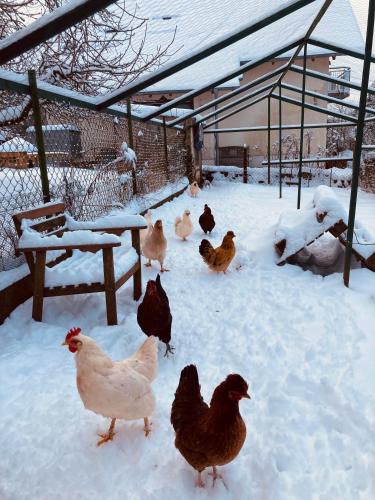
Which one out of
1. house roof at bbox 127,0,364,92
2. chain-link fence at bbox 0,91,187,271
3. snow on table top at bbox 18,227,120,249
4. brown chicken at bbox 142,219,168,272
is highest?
Result: house roof at bbox 127,0,364,92

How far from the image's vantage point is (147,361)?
1.86m

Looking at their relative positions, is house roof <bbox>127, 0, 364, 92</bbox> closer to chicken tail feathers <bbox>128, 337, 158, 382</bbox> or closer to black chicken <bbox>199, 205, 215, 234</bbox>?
black chicken <bbox>199, 205, 215, 234</bbox>

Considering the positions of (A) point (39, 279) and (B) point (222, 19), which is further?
(B) point (222, 19)

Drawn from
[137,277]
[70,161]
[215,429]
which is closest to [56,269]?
[137,277]

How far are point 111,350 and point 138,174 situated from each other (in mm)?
4954

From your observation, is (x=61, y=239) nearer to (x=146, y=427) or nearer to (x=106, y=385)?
(x=106, y=385)

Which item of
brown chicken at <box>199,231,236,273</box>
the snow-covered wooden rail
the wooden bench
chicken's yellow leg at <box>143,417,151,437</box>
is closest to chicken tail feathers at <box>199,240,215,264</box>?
brown chicken at <box>199,231,236,273</box>

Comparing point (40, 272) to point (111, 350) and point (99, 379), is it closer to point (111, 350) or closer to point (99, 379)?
point (111, 350)

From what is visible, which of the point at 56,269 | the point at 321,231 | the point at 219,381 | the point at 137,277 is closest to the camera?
the point at 219,381

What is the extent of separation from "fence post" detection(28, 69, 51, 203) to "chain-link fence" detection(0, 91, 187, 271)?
7 centimetres

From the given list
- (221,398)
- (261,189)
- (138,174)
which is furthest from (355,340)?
(261,189)

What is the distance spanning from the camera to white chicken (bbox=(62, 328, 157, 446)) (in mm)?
1667

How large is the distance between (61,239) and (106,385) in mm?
1330

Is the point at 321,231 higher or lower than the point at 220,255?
higher
